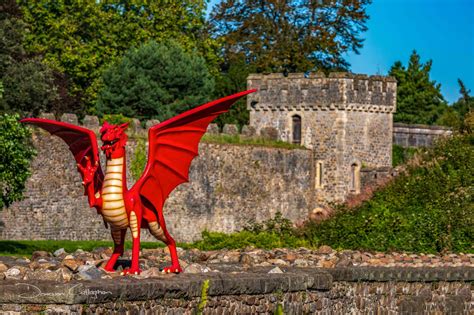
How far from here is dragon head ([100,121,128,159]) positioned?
15656 mm

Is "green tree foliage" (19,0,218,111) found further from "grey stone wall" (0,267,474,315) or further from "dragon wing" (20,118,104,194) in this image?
"dragon wing" (20,118,104,194)

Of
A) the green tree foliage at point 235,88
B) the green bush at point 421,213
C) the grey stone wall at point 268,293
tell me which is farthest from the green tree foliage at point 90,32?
the grey stone wall at point 268,293

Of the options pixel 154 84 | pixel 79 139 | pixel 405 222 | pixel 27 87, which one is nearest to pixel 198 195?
pixel 27 87

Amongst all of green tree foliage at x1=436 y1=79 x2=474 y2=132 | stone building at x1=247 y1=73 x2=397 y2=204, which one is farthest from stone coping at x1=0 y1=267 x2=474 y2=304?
stone building at x1=247 y1=73 x2=397 y2=204

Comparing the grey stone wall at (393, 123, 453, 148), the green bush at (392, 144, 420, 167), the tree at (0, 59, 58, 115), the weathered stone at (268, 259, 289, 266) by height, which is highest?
the tree at (0, 59, 58, 115)

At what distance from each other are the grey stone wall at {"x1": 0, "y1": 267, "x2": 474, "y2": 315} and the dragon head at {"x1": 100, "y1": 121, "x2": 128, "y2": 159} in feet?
5.09

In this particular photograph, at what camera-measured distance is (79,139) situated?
1606cm

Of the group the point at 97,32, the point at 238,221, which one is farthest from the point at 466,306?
the point at 97,32

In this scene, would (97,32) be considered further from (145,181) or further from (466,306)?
(145,181)

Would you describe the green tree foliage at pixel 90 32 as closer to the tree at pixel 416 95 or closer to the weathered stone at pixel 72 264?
the tree at pixel 416 95

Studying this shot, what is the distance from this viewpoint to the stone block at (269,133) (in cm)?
4581

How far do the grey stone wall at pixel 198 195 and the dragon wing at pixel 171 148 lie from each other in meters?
21.5

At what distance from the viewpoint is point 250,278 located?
15570 millimetres

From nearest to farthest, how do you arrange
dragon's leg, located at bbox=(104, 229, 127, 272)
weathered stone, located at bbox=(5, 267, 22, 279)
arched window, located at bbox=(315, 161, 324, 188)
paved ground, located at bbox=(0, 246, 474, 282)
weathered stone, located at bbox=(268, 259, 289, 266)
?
paved ground, located at bbox=(0, 246, 474, 282), weathered stone, located at bbox=(5, 267, 22, 279), dragon's leg, located at bbox=(104, 229, 127, 272), weathered stone, located at bbox=(268, 259, 289, 266), arched window, located at bbox=(315, 161, 324, 188)
